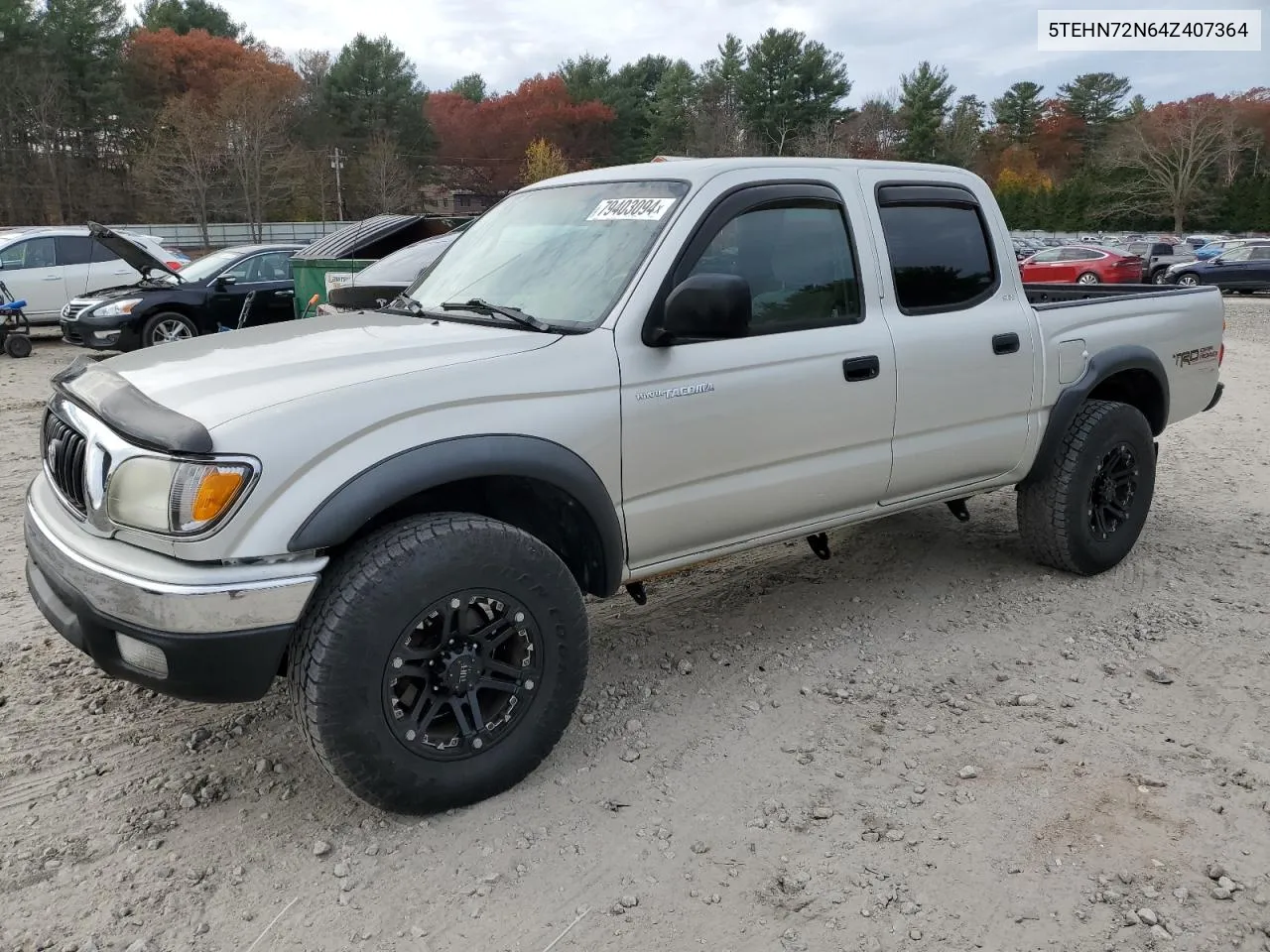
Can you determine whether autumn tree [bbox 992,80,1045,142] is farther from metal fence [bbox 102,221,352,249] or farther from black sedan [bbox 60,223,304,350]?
black sedan [bbox 60,223,304,350]

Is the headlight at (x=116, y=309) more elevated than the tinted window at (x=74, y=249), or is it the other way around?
the tinted window at (x=74, y=249)

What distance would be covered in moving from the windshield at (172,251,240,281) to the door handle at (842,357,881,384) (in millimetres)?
11336

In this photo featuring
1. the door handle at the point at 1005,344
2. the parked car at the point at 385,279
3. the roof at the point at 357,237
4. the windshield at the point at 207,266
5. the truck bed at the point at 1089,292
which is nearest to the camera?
the door handle at the point at 1005,344

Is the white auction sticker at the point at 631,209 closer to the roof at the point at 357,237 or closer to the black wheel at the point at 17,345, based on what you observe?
the roof at the point at 357,237

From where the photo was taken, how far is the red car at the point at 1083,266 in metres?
25.0

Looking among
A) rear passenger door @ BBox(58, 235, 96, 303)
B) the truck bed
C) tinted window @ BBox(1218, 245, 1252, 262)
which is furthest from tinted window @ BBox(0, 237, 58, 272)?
tinted window @ BBox(1218, 245, 1252, 262)

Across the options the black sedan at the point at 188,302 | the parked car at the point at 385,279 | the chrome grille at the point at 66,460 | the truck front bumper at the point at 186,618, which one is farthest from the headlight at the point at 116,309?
the truck front bumper at the point at 186,618

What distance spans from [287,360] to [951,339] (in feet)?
8.42

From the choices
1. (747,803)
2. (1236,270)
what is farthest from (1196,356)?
(1236,270)

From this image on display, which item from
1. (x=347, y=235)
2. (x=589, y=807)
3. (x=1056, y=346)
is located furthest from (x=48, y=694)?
(x=347, y=235)

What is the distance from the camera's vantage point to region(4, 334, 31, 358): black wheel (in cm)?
1291

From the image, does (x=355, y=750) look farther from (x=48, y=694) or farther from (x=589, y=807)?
(x=48, y=694)

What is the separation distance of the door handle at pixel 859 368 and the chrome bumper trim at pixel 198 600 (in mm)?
2063

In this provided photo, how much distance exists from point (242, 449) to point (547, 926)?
1431 millimetres
